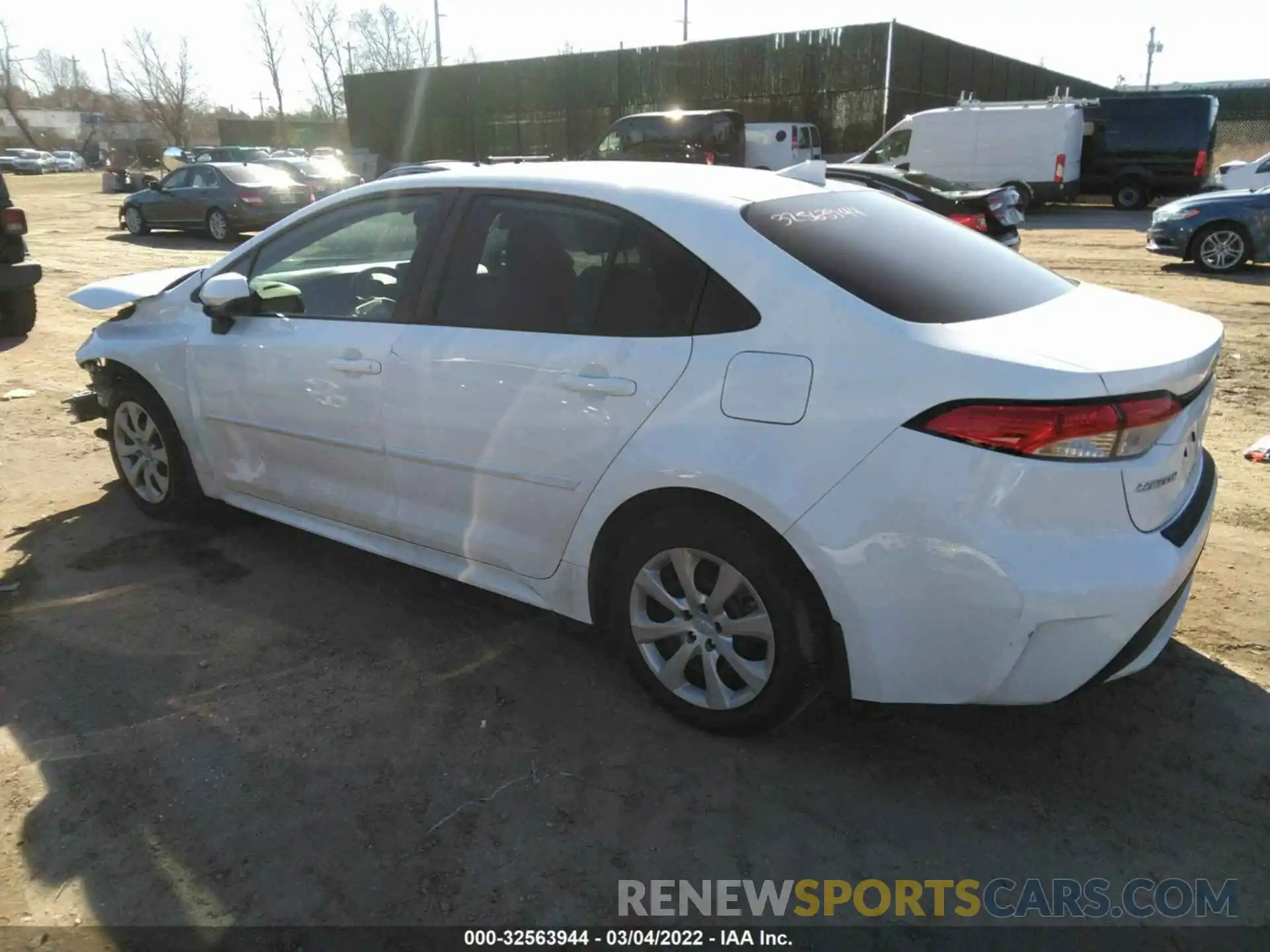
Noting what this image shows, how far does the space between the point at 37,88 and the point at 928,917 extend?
125 metres

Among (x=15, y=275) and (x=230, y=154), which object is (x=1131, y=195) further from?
(x=230, y=154)

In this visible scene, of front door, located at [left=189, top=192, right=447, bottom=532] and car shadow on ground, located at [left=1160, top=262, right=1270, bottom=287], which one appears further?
car shadow on ground, located at [left=1160, top=262, right=1270, bottom=287]

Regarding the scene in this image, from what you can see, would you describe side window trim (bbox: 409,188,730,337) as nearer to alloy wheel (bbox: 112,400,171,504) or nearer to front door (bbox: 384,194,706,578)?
front door (bbox: 384,194,706,578)

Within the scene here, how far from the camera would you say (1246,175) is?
19.8 metres

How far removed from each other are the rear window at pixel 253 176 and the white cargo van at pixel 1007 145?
12.3 meters

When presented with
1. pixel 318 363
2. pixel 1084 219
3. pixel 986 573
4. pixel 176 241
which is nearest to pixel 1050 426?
pixel 986 573

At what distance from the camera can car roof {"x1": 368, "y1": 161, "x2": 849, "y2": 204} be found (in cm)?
303

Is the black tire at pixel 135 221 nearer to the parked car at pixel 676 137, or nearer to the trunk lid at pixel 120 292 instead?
the parked car at pixel 676 137

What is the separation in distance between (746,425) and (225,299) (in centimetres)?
234

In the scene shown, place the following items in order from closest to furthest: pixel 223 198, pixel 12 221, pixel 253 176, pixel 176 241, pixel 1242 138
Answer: pixel 12 221
pixel 223 198
pixel 253 176
pixel 176 241
pixel 1242 138

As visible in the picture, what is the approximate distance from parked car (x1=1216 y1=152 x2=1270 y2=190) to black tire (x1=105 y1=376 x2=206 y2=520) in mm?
20294

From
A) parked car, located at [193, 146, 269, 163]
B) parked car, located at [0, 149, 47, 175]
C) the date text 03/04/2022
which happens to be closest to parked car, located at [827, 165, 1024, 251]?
the date text 03/04/2022

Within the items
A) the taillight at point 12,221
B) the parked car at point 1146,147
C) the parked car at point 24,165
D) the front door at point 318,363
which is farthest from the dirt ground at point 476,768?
the parked car at point 24,165

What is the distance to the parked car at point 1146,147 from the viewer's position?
21516 mm
